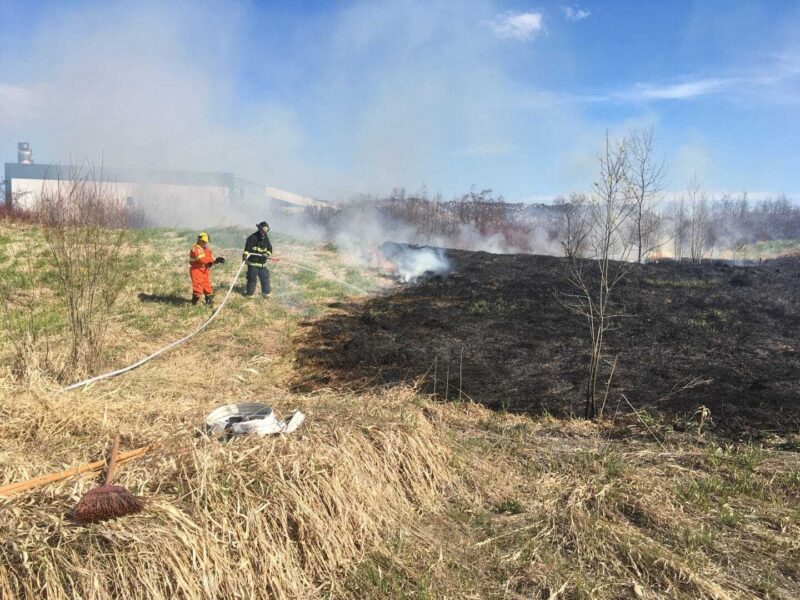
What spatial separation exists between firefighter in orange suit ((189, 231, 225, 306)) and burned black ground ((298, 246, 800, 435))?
232 cm

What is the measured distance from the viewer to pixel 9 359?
648 centimetres

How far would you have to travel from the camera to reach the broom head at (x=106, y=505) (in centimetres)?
228

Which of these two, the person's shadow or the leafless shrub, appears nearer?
the leafless shrub

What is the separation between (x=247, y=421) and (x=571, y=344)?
7.57m

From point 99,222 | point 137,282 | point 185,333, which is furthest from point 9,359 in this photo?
point 137,282

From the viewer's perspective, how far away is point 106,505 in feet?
7.64

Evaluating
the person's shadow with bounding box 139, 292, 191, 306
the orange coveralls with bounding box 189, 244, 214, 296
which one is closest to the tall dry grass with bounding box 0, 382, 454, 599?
the orange coveralls with bounding box 189, 244, 214, 296

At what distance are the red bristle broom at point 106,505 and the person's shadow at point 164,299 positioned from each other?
935 centimetres

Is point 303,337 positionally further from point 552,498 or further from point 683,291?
point 683,291

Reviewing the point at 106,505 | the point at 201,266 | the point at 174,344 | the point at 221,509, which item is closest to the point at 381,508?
the point at 221,509

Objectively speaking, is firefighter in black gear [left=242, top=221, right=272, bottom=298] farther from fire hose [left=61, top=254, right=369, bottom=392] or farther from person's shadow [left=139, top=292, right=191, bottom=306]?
person's shadow [left=139, top=292, right=191, bottom=306]

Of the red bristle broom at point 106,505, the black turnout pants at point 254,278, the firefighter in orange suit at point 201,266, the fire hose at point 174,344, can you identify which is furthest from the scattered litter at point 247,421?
the black turnout pants at point 254,278

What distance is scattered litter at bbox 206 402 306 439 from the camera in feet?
11.2

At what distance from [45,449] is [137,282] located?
10.00m
